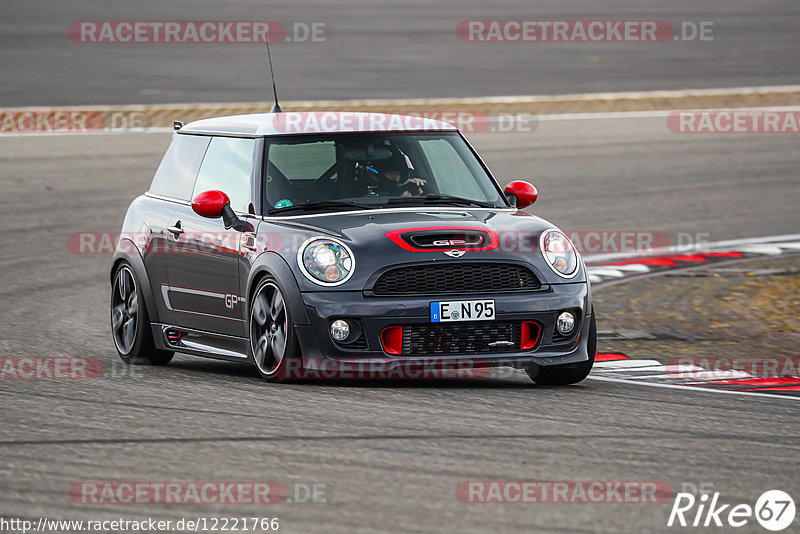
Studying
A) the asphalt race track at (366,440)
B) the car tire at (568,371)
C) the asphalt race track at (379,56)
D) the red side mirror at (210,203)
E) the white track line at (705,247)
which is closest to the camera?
the asphalt race track at (366,440)

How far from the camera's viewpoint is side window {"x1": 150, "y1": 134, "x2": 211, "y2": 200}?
923 cm

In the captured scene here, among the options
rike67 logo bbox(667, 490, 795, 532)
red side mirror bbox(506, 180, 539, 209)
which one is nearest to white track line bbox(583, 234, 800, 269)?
red side mirror bbox(506, 180, 539, 209)

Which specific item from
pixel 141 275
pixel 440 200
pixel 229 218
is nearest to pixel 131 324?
pixel 141 275

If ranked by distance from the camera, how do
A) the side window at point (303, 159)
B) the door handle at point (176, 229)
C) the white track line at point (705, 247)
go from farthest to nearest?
the white track line at point (705, 247)
the door handle at point (176, 229)
the side window at point (303, 159)

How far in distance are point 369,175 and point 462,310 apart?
1.38 metres

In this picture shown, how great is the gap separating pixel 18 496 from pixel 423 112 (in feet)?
53.5

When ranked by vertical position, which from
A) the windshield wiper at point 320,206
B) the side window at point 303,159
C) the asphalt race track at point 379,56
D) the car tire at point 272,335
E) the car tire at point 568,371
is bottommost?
the car tire at point 568,371

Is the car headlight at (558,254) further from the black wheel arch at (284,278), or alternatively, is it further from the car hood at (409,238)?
the black wheel arch at (284,278)

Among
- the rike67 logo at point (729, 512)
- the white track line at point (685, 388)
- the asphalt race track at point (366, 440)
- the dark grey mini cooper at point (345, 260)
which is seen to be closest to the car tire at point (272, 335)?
the dark grey mini cooper at point (345, 260)

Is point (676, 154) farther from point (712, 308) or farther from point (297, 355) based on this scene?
point (297, 355)

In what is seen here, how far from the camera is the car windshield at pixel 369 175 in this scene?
8414mm

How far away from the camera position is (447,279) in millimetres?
7609

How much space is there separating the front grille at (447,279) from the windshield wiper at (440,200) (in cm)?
95

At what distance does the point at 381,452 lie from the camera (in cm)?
601
